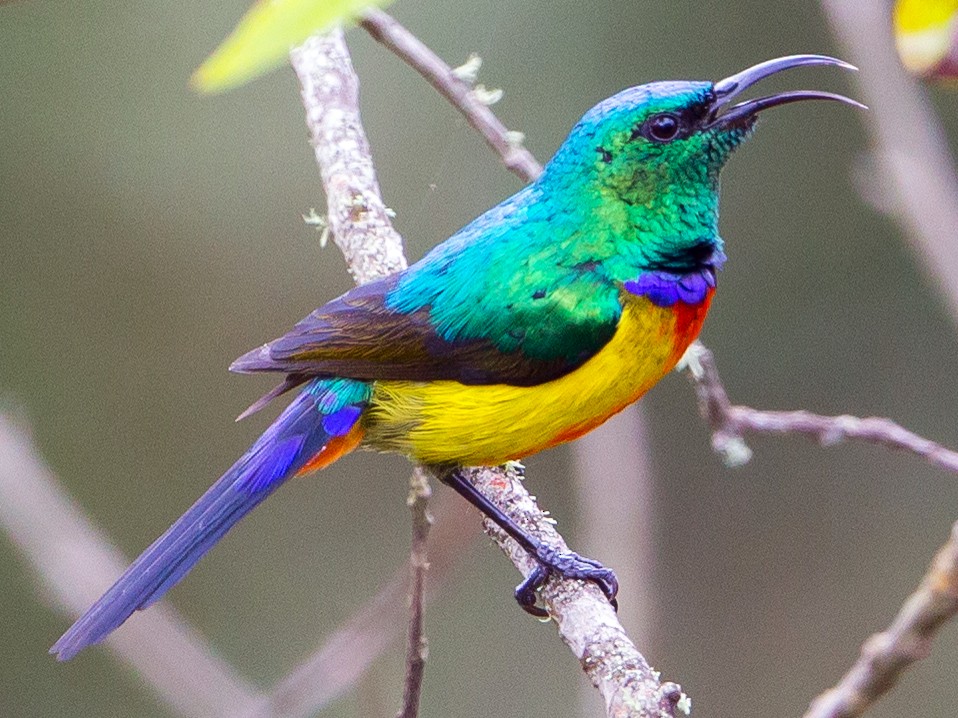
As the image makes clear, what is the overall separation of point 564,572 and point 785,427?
61cm

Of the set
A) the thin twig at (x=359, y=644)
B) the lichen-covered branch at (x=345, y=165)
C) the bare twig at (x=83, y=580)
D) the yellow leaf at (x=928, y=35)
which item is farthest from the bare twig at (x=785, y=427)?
the bare twig at (x=83, y=580)

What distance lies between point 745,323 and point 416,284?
3.50 m

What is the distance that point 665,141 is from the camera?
315 cm

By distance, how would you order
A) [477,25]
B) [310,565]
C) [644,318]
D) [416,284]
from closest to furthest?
1. [644,318]
2. [416,284]
3. [477,25]
4. [310,565]

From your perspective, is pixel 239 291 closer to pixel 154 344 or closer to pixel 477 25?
pixel 154 344

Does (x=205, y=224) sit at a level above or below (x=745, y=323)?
above

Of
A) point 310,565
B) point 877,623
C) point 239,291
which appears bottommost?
point 877,623

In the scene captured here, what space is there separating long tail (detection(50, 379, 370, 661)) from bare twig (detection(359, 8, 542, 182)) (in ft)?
2.43

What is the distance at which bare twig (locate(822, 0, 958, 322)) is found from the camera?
257 cm

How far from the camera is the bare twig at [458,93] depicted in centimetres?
341

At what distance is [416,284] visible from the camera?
321cm

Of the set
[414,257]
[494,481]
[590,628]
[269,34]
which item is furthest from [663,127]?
[414,257]

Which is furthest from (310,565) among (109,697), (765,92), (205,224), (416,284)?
(416,284)

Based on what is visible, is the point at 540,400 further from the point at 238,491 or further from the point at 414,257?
the point at 414,257
